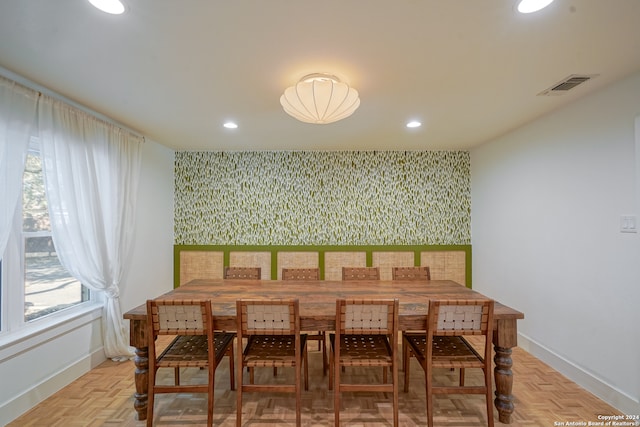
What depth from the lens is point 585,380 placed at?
234 cm

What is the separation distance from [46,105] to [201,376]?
2.48 metres

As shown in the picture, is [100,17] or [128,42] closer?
[100,17]

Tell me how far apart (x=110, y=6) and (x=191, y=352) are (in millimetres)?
2001

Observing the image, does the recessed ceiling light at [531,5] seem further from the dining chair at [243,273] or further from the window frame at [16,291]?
the window frame at [16,291]

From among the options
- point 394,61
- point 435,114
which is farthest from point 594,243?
point 394,61

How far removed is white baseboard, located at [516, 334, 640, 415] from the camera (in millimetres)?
2029

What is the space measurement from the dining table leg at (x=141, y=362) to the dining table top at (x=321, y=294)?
0.07 metres

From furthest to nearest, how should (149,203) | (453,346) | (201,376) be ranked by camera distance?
(149,203)
(201,376)
(453,346)

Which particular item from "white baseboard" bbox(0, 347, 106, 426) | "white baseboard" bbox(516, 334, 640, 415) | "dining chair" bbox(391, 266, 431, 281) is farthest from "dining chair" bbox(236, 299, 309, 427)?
"white baseboard" bbox(516, 334, 640, 415)

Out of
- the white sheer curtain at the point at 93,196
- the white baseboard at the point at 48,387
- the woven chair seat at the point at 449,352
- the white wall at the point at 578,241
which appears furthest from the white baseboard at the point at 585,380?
the white baseboard at the point at 48,387

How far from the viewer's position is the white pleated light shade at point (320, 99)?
1848mm

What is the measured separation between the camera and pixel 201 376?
2574 millimetres

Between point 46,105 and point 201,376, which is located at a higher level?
point 46,105

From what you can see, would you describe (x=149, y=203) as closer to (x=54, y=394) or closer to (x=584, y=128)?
(x=54, y=394)
